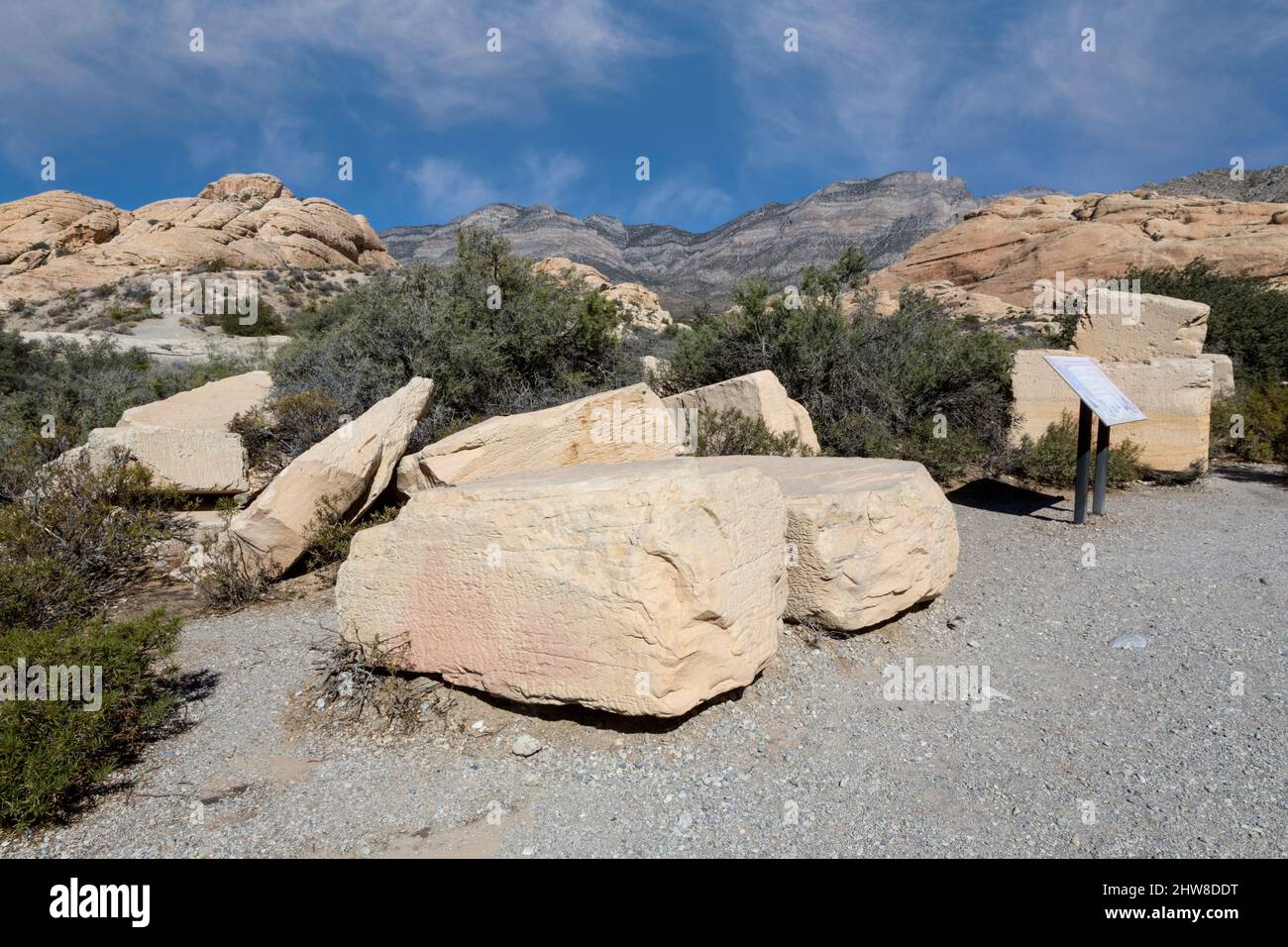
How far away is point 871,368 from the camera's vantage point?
28.6 feet

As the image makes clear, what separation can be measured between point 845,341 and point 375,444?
251 inches

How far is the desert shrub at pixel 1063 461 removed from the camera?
7.28m

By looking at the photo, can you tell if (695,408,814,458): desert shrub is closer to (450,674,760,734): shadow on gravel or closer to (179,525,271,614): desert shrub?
(450,674,760,734): shadow on gravel

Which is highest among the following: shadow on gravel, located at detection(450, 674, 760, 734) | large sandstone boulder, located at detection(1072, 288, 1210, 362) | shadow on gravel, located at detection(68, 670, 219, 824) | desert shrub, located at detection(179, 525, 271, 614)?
large sandstone boulder, located at detection(1072, 288, 1210, 362)

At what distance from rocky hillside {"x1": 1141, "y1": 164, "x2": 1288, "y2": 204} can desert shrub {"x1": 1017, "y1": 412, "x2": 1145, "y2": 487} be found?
36334 mm

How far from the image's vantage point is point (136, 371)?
37.0ft

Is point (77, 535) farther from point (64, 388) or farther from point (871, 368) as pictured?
point (871, 368)

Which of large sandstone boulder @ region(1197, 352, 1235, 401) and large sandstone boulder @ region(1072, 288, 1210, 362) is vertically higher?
large sandstone boulder @ region(1072, 288, 1210, 362)

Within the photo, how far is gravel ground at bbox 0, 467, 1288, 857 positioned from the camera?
7.65ft

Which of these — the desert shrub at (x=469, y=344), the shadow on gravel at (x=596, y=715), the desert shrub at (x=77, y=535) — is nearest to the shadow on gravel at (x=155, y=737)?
the desert shrub at (x=77, y=535)

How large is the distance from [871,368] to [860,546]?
5.68m

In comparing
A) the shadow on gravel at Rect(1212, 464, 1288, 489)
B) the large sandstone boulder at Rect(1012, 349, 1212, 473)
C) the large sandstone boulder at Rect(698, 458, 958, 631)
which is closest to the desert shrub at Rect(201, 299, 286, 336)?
the large sandstone boulder at Rect(698, 458, 958, 631)

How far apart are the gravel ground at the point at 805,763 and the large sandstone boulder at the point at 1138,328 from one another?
486 cm
